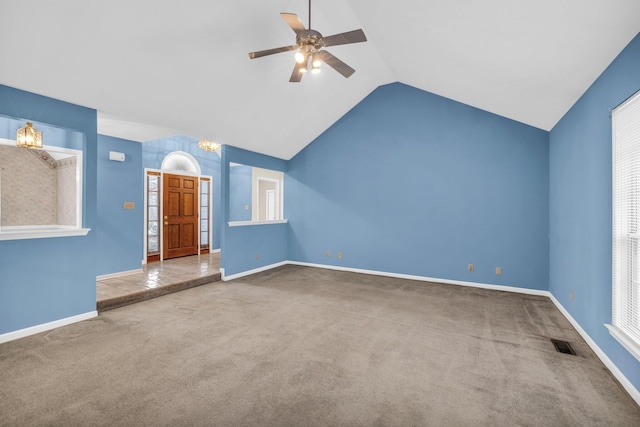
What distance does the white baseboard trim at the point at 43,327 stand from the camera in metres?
2.87

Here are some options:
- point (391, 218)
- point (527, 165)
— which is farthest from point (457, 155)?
point (391, 218)

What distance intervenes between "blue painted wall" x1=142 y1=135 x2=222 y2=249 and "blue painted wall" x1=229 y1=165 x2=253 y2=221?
949 mm

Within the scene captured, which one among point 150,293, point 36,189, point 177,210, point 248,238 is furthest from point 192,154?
point 150,293

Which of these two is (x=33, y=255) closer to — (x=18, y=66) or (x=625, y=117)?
(x=18, y=66)

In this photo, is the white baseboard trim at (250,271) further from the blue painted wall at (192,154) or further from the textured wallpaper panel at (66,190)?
the textured wallpaper panel at (66,190)

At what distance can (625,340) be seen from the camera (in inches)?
84.8

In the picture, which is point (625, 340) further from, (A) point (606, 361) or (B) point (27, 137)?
(B) point (27, 137)

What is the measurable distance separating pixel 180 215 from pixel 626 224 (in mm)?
7465

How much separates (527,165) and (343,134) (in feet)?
11.3

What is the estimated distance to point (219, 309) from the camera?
3.84 metres

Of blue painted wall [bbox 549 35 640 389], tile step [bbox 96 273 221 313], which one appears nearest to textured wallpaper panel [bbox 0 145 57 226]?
tile step [bbox 96 273 221 313]

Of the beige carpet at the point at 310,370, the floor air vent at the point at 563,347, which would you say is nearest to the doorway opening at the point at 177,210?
the beige carpet at the point at 310,370

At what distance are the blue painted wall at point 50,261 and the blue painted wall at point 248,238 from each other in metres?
2.08

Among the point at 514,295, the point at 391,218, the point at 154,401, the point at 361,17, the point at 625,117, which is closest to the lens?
the point at 154,401
